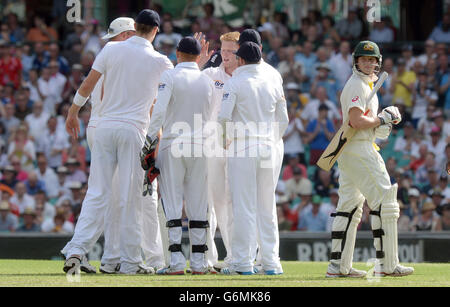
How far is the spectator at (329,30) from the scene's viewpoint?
21.9 metres

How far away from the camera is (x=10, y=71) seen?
21.4 metres

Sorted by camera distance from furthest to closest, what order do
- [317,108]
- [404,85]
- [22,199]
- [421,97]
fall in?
[404,85] < [421,97] < [317,108] < [22,199]

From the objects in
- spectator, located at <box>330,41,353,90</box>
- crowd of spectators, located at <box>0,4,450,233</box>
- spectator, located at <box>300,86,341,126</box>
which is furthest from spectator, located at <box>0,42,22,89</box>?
spectator, located at <box>330,41,353,90</box>

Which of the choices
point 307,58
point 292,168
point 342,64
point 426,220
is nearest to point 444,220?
point 426,220

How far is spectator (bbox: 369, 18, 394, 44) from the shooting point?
22245 millimetres

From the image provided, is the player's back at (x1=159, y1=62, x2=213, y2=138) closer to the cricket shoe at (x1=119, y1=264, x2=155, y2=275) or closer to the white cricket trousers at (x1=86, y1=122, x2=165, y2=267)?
the white cricket trousers at (x1=86, y1=122, x2=165, y2=267)

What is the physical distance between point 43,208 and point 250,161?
8.41m

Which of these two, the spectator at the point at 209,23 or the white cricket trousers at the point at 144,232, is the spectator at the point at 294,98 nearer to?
the spectator at the point at 209,23

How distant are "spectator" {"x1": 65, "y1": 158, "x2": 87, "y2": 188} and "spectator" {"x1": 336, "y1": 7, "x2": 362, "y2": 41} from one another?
22.6 ft

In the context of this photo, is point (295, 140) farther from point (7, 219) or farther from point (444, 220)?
point (7, 219)

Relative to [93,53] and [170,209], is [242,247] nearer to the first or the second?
[170,209]

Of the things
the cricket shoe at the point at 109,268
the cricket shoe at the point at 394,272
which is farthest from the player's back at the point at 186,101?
the cricket shoe at the point at 394,272

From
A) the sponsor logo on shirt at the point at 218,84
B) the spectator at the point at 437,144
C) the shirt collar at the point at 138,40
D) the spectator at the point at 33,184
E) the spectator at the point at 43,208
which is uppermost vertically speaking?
the shirt collar at the point at 138,40

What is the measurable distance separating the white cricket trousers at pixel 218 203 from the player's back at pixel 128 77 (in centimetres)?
104
